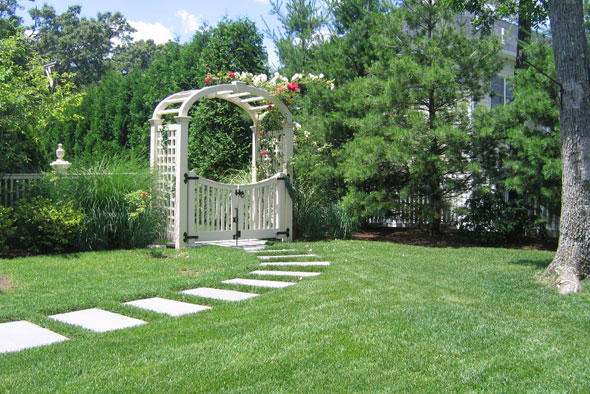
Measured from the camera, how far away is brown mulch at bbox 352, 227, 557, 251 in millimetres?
8992

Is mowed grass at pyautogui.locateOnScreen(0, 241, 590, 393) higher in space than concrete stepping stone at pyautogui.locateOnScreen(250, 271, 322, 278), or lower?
lower

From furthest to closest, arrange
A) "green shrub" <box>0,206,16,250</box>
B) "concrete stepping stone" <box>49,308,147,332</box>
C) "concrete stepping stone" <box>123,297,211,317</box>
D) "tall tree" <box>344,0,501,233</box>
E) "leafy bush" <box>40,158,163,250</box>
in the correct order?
"tall tree" <box>344,0,501,233</box>, "leafy bush" <box>40,158,163,250</box>, "green shrub" <box>0,206,16,250</box>, "concrete stepping stone" <box>123,297,211,317</box>, "concrete stepping stone" <box>49,308,147,332</box>

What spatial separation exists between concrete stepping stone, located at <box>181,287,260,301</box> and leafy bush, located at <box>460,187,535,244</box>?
495cm

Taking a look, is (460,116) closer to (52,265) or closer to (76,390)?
(52,265)

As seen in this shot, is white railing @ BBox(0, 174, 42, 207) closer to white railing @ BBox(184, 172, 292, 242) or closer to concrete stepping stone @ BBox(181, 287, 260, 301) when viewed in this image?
white railing @ BBox(184, 172, 292, 242)

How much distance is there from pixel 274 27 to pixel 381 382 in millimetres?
13186

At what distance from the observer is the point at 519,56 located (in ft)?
32.5

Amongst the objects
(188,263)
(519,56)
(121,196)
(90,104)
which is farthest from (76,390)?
(90,104)

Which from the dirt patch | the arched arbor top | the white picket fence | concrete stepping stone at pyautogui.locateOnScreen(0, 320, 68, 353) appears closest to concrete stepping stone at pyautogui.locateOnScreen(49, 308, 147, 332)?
concrete stepping stone at pyautogui.locateOnScreen(0, 320, 68, 353)

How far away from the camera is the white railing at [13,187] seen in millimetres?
8188

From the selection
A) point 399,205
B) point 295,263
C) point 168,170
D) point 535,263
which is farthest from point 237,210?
point 535,263

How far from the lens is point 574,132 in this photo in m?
5.49

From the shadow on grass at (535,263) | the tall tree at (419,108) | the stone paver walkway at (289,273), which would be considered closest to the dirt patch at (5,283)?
the stone paver walkway at (289,273)

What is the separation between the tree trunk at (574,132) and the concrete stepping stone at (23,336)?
453cm
